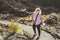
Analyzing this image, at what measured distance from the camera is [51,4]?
27641 millimetres

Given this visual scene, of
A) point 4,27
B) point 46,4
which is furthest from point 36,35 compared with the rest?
point 46,4

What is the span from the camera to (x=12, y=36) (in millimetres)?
13516

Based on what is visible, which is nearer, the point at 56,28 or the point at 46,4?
the point at 56,28

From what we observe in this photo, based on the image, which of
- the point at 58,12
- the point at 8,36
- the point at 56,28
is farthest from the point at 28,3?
the point at 8,36

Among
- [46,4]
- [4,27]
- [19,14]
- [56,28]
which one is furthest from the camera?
[46,4]

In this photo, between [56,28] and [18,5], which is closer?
[56,28]

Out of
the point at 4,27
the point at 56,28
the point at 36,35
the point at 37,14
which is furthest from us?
the point at 56,28

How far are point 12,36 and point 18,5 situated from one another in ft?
39.2

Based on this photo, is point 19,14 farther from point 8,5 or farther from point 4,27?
point 4,27

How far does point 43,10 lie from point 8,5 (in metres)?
4.30

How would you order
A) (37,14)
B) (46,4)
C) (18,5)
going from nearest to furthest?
(37,14), (18,5), (46,4)

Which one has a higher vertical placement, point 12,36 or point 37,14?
point 37,14

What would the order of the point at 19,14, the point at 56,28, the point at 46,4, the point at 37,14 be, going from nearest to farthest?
the point at 37,14 → the point at 56,28 → the point at 19,14 → the point at 46,4

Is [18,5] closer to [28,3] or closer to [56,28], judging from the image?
[28,3]
